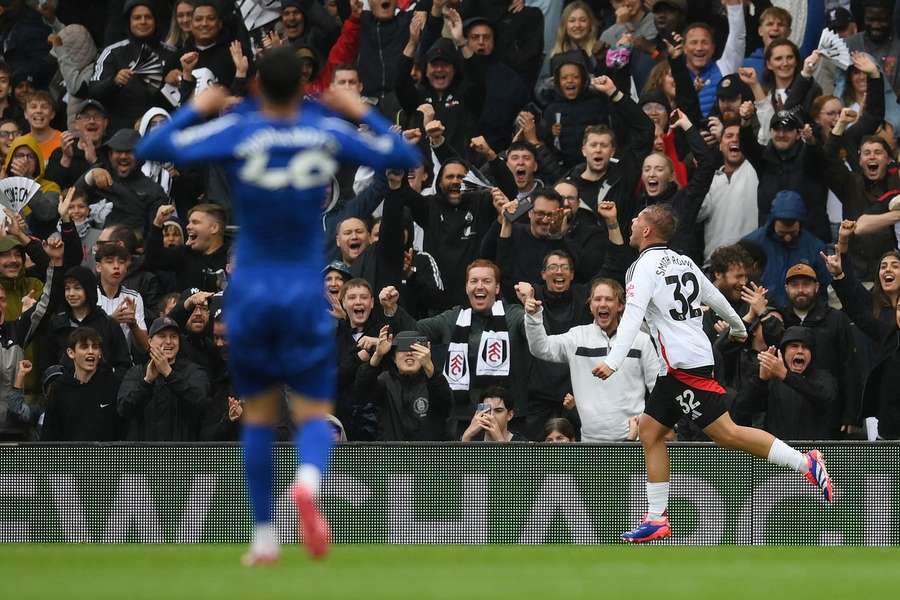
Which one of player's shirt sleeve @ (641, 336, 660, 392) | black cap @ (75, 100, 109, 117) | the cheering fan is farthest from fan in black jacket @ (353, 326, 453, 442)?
the cheering fan

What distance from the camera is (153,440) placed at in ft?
41.1

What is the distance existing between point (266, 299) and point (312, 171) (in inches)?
23.1

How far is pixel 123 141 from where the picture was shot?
15.1 m

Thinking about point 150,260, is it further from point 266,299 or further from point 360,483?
point 266,299

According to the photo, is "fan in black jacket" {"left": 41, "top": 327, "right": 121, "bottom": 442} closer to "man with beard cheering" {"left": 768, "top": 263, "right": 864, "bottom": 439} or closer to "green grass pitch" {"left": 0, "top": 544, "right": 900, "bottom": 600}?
"green grass pitch" {"left": 0, "top": 544, "right": 900, "bottom": 600}

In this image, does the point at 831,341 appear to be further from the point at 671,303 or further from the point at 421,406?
the point at 421,406

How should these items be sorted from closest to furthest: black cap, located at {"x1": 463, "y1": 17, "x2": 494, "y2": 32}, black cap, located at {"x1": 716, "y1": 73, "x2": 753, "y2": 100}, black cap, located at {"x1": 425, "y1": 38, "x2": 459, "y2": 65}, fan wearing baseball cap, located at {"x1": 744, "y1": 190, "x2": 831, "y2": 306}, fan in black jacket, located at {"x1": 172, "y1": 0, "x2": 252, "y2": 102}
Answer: fan wearing baseball cap, located at {"x1": 744, "y1": 190, "x2": 831, "y2": 306}
black cap, located at {"x1": 716, "y1": 73, "x2": 753, "y2": 100}
black cap, located at {"x1": 425, "y1": 38, "x2": 459, "y2": 65}
black cap, located at {"x1": 463, "y1": 17, "x2": 494, "y2": 32}
fan in black jacket, located at {"x1": 172, "y1": 0, "x2": 252, "y2": 102}

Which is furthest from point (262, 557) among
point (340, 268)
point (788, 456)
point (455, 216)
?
point (455, 216)

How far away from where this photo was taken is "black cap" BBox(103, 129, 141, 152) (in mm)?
15039

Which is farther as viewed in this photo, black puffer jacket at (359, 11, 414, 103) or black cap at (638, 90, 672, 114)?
black puffer jacket at (359, 11, 414, 103)

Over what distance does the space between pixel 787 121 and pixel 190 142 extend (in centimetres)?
786

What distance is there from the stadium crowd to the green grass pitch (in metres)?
1.65

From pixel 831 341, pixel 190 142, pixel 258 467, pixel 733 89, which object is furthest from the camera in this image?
pixel 733 89

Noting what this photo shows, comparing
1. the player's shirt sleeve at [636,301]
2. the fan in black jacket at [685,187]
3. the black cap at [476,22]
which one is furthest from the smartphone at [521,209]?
the player's shirt sleeve at [636,301]
